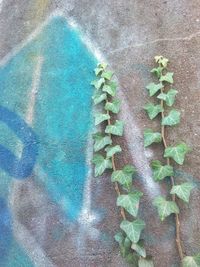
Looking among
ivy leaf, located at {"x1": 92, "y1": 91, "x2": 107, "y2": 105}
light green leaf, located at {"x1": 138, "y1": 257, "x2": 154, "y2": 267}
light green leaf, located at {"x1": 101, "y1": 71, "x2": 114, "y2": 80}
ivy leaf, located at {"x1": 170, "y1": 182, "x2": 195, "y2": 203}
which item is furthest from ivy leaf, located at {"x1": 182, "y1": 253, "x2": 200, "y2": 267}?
light green leaf, located at {"x1": 101, "y1": 71, "x2": 114, "y2": 80}

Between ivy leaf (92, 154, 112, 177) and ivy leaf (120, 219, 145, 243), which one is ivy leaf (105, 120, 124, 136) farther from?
ivy leaf (120, 219, 145, 243)

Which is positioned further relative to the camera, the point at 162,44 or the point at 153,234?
the point at 162,44

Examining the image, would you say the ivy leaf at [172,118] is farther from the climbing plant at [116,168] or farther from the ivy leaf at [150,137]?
the climbing plant at [116,168]

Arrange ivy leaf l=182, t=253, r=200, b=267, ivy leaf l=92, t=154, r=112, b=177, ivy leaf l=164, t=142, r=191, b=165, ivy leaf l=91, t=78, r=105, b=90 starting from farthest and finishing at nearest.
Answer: ivy leaf l=91, t=78, r=105, b=90 < ivy leaf l=92, t=154, r=112, b=177 < ivy leaf l=164, t=142, r=191, b=165 < ivy leaf l=182, t=253, r=200, b=267

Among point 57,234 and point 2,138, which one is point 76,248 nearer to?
point 57,234

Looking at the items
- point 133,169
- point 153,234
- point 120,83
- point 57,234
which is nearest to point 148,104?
A: point 120,83

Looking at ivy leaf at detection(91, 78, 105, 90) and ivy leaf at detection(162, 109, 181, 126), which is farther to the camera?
ivy leaf at detection(91, 78, 105, 90)

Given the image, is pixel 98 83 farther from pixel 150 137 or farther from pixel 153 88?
pixel 150 137
